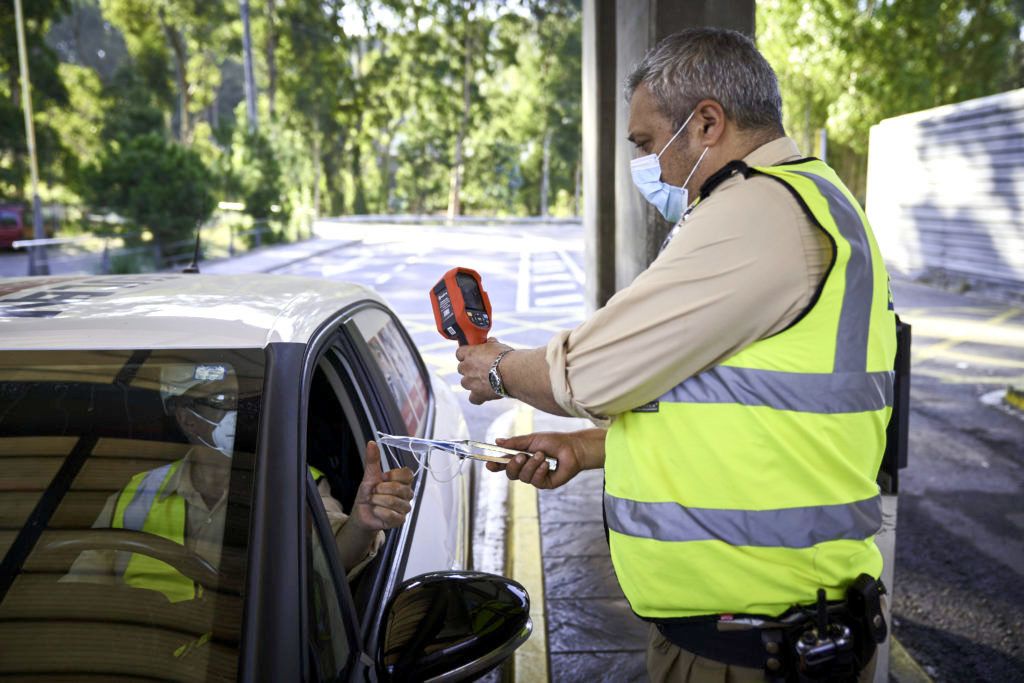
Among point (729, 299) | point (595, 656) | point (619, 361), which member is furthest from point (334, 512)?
point (595, 656)

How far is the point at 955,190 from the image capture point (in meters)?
16.4

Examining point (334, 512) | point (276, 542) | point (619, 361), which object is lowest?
point (334, 512)

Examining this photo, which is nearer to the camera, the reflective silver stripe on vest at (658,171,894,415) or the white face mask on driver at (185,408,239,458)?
the reflective silver stripe on vest at (658,171,894,415)

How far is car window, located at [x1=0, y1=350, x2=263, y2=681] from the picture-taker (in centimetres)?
164

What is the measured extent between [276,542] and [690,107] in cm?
114

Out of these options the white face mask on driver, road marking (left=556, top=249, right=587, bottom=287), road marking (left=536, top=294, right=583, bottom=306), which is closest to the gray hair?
the white face mask on driver

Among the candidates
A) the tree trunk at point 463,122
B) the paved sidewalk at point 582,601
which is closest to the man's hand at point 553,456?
the paved sidewalk at point 582,601

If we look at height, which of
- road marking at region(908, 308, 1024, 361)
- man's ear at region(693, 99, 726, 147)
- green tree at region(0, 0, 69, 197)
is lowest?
road marking at region(908, 308, 1024, 361)

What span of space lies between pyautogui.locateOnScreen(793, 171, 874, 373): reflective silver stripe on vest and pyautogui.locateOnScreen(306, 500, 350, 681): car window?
1024mm

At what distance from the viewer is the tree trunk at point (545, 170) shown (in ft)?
174

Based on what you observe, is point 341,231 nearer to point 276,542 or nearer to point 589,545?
point 589,545

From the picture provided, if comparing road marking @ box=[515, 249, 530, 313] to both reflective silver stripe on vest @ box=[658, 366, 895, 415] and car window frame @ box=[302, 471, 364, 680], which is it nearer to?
car window frame @ box=[302, 471, 364, 680]

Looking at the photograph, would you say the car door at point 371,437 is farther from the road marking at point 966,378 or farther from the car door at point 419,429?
the road marking at point 966,378

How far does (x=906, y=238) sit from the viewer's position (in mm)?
18828
